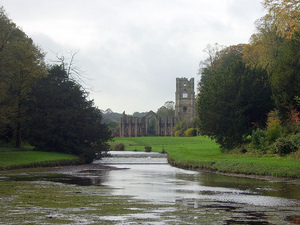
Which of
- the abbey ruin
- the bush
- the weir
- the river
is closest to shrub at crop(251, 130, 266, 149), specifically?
the bush

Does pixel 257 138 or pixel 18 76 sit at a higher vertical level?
pixel 18 76

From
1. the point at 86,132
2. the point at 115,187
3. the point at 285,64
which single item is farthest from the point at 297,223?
the point at 86,132

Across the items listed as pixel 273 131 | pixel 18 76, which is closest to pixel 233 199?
pixel 273 131

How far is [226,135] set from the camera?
137 feet

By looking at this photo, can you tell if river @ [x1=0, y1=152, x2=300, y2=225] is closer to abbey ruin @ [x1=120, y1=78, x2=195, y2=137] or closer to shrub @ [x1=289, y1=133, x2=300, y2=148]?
shrub @ [x1=289, y1=133, x2=300, y2=148]

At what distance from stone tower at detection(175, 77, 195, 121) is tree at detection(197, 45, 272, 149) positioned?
11321 centimetres

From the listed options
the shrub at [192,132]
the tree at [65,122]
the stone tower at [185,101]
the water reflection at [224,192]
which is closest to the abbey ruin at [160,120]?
the stone tower at [185,101]

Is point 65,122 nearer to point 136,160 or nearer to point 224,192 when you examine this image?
point 136,160

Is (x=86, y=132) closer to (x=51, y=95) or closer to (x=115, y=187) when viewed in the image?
(x=51, y=95)

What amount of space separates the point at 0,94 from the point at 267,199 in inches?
1038

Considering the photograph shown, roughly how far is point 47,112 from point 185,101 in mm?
116321

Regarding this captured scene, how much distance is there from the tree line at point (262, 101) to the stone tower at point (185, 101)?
10978 cm

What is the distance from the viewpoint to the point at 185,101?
15875 centimetres

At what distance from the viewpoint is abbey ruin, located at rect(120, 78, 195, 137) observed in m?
141
